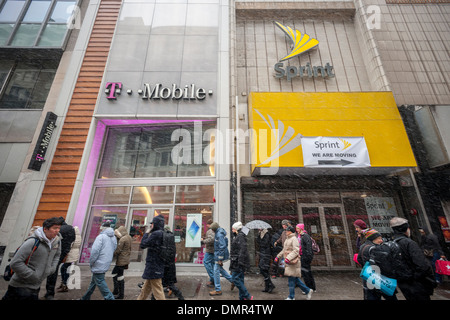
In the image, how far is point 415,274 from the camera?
2.91m

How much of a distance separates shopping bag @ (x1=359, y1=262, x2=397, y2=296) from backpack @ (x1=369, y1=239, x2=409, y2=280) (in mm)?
73

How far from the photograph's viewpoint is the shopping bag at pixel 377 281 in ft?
10.0

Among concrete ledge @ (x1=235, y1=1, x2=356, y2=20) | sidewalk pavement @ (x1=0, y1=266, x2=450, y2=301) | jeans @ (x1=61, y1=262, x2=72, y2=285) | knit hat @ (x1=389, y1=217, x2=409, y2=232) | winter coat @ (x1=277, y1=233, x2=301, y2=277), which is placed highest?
concrete ledge @ (x1=235, y1=1, x2=356, y2=20)

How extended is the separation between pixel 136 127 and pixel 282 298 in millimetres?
9215

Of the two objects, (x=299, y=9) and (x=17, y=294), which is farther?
(x=299, y=9)

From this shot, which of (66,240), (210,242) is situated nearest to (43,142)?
(66,240)

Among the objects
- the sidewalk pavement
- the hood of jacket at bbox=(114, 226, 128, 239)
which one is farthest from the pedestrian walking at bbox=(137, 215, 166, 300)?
the hood of jacket at bbox=(114, 226, 128, 239)

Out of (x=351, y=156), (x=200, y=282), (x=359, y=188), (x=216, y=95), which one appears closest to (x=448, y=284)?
(x=359, y=188)

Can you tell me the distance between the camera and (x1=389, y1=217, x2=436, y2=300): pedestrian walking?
9.41 feet

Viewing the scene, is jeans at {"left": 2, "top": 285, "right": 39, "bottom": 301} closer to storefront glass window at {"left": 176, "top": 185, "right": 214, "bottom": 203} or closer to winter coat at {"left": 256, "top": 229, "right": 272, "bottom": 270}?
winter coat at {"left": 256, "top": 229, "right": 272, "bottom": 270}

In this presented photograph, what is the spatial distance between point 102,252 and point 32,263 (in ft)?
4.81

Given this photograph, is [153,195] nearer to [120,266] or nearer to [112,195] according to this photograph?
[112,195]

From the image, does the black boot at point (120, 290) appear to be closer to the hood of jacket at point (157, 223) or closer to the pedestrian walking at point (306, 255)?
the hood of jacket at point (157, 223)
